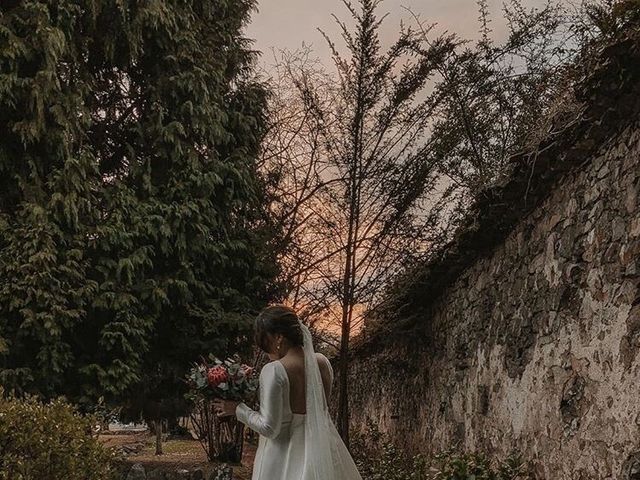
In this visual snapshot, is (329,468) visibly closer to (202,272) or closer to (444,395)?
(444,395)

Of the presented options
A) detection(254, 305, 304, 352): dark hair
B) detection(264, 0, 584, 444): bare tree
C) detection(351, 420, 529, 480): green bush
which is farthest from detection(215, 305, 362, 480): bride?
detection(264, 0, 584, 444): bare tree

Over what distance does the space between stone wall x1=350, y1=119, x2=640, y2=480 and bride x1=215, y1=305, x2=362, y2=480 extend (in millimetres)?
1353

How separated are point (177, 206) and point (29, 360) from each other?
2831 mm

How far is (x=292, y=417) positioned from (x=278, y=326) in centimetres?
51

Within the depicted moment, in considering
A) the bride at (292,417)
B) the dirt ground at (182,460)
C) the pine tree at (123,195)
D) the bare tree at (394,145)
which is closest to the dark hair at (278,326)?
the bride at (292,417)

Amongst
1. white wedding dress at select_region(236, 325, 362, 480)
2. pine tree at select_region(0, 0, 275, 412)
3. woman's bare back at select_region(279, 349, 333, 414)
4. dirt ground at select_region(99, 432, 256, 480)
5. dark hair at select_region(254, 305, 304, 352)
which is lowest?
dirt ground at select_region(99, 432, 256, 480)

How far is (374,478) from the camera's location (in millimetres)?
7680

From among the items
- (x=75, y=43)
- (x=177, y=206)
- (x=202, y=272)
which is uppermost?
(x=75, y=43)

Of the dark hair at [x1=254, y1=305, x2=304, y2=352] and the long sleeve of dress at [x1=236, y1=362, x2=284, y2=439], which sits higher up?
the dark hair at [x1=254, y1=305, x2=304, y2=352]

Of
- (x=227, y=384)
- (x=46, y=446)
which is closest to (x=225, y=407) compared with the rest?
(x=227, y=384)

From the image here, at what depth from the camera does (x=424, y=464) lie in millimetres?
6633

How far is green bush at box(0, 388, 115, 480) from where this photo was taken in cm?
455

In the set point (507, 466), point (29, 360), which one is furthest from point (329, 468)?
point (29, 360)

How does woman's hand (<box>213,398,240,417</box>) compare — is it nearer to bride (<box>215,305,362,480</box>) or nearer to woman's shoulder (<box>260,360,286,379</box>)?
bride (<box>215,305,362,480</box>)
